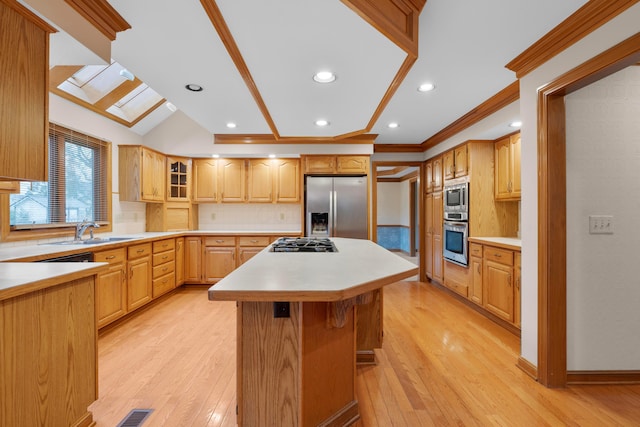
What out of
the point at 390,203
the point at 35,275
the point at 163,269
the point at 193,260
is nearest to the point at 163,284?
the point at 163,269

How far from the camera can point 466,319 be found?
3.34m

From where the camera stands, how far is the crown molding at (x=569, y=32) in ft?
5.32

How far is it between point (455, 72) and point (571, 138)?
98 cm

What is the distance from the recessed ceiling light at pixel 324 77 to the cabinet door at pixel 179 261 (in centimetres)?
316

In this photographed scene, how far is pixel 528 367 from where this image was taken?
218cm

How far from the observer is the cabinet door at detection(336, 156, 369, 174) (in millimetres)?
4699

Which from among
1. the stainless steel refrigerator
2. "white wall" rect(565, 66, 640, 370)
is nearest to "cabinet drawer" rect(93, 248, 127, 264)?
the stainless steel refrigerator

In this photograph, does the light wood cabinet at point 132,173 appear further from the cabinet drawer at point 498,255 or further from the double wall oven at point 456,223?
the cabinet drawer at point 498,255

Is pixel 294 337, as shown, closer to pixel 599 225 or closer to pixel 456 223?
pixel 599 225

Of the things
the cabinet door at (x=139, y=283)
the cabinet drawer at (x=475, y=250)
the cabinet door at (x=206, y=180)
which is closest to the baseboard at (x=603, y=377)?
the cabinet drawer at (x=475, y=250)

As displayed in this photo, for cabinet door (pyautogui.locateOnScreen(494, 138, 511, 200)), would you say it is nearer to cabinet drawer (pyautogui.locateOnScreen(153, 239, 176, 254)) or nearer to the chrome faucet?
cabinet drawer (pyautogui.locateOnScreen(153, 239, 176, 254))

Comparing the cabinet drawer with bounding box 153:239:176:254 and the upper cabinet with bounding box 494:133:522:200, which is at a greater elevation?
the upper cabinet with bounding box 494:133:522:200

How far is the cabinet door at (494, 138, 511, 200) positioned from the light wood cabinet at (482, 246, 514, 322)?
0.76 meters

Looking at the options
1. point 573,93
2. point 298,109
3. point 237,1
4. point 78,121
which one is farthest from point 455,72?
point 78,121
